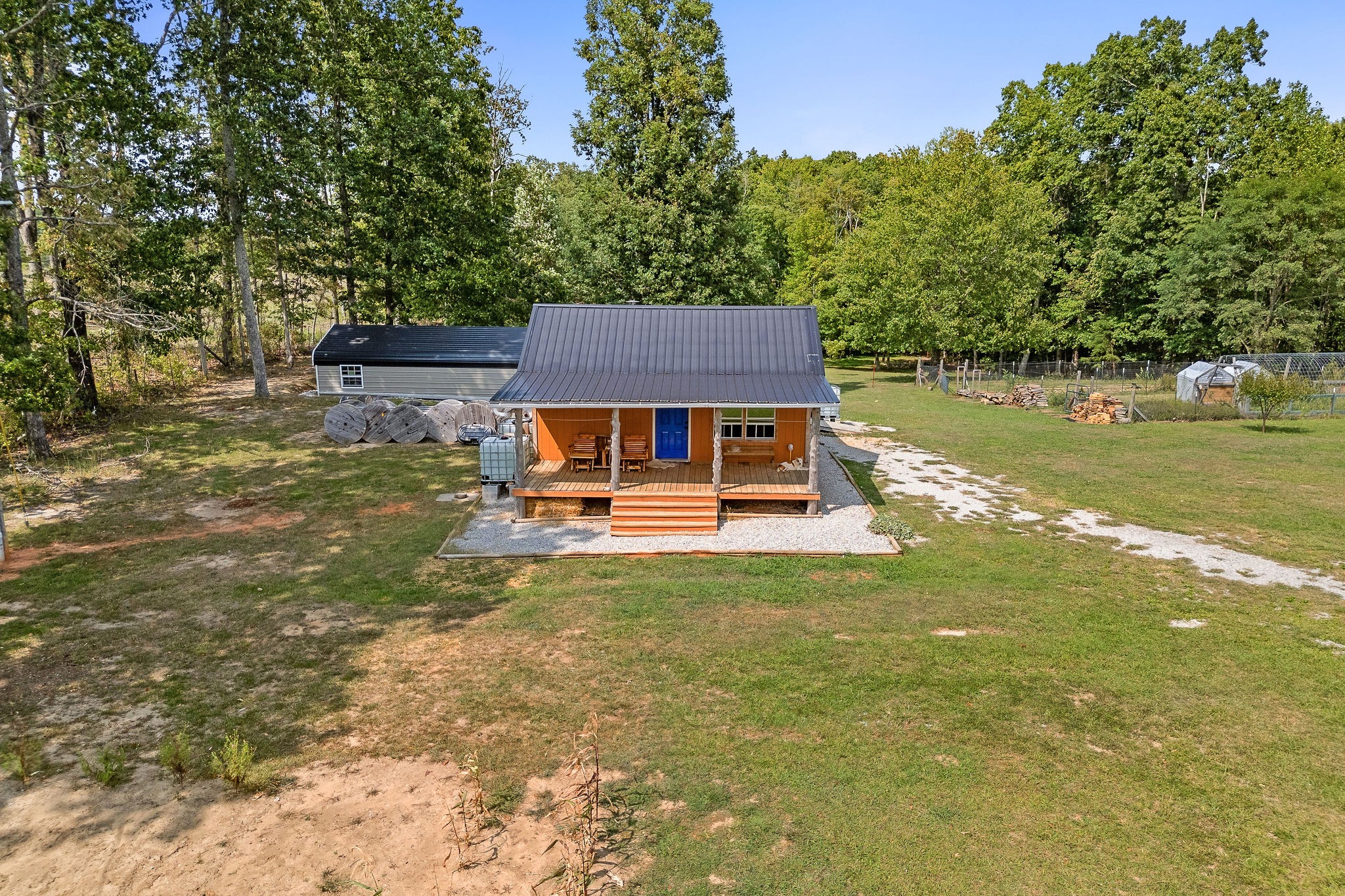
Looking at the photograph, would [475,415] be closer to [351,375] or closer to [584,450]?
[584,450]

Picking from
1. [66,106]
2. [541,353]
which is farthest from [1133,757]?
[66,106]

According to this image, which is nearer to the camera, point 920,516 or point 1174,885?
point 1174,885

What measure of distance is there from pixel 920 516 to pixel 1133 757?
8.45 metres

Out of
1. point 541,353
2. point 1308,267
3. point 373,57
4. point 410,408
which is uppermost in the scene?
point 373,57

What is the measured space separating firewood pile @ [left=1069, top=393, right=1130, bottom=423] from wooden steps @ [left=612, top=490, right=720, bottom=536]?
69.6 ft

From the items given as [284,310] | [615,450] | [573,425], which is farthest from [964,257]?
[284,310]

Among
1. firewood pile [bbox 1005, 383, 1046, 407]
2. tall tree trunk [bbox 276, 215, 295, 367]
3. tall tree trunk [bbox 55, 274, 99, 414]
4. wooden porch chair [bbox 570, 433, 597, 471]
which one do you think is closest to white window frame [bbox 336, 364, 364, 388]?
tall tree trunk [bbox 276, 215, 295, 367]

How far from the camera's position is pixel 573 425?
1688cm

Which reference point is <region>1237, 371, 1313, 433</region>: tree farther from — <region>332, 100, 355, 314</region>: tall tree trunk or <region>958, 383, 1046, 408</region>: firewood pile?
<region>332, 100, 355, 314</region>: tall tree trunk

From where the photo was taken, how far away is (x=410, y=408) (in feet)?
73.6

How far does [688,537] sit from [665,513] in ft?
2.56

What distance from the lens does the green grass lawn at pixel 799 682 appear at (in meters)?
6.08

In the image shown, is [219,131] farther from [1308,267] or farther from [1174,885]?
[1308,267]

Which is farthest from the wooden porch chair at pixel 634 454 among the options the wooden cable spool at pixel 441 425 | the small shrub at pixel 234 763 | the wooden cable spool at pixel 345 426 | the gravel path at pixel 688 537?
the wooden cable spool at pixel 345 426
